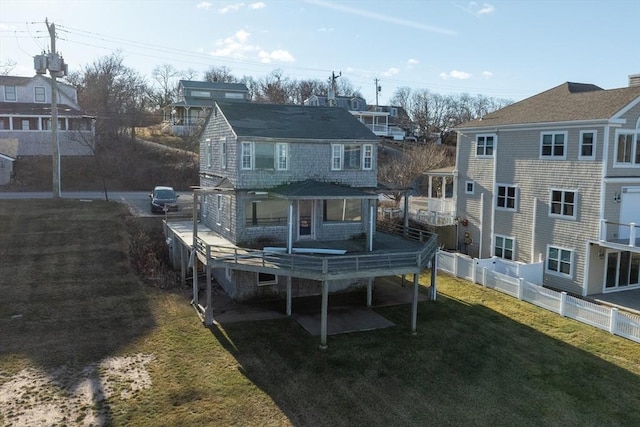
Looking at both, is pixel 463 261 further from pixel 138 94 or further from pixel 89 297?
pixel 138 94

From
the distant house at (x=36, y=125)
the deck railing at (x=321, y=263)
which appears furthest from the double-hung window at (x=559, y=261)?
the distant house at (x=36, y=125)

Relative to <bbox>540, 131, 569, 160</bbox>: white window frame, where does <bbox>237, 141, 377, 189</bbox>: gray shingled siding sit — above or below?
below

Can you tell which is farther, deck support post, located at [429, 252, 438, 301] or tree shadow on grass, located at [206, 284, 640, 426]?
deck support post, located at [429, 252, 438, 301]

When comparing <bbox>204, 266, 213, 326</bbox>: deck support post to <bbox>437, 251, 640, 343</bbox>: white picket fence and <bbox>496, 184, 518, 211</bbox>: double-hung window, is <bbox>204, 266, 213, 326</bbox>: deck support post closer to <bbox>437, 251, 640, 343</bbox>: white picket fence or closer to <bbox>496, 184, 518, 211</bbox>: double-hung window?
<bbox>437, 251, 640, 343</bbox>: white picket fence

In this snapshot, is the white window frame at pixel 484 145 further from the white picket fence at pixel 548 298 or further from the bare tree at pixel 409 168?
the bare tree at pixel 409 168

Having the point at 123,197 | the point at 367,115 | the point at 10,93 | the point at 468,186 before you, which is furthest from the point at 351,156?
the point at 367,115

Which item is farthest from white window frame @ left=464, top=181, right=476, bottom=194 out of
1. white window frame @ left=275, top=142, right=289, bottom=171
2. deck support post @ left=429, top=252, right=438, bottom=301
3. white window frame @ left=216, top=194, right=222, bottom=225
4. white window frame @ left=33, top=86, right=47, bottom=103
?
white window frame @ left=33, top=86, right=47, bottom=103

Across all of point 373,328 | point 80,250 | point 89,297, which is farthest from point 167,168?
point 373,328

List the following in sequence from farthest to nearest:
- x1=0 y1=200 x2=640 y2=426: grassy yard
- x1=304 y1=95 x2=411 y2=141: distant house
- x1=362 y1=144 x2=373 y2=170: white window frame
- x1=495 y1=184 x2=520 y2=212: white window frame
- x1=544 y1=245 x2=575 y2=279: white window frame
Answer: x1=304 y1=95 x2=411 y2=141: distant house → x1=495 y1=184 x2=520 y2=212: white window frame → x1=544 y1=245 x2=575 y2=279: white window frame → x1=362 y1=144 x2=373 y2=170: white window frame → x1=0 y1=200 x2=640 y2=426: grassy yard
